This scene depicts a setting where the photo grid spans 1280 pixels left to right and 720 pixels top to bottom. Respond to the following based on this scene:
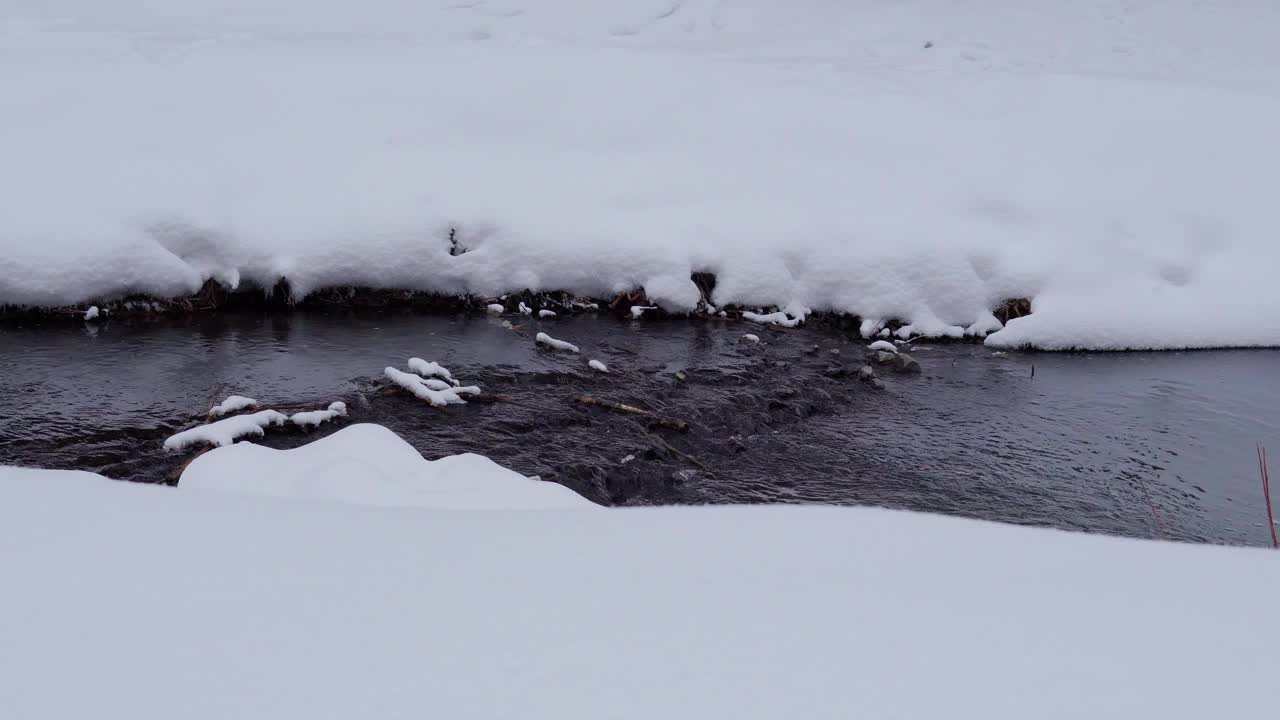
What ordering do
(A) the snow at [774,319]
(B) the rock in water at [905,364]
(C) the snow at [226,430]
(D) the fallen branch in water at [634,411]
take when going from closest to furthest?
(C) the snow at [226,430]
(D) the fallen branch in water at [634,411]
(B) the rock in water at [905,364]
(A) the snow at [774,319]

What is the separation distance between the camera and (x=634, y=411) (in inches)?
243

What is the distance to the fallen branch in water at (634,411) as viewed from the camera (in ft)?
19.9

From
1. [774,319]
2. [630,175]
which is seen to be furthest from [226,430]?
[630,175]

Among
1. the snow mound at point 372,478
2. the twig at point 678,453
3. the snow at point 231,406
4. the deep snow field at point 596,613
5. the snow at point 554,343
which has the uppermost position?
the deep snow field at point 596,613

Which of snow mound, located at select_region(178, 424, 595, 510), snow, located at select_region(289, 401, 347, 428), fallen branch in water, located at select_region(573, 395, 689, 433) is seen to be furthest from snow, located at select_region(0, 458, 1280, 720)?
fallen branch in water, located at select_region(573, 395, 689, 433)

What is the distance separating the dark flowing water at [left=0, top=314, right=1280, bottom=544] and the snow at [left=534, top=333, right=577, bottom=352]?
0.15 meters

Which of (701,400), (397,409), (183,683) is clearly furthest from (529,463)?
(183,683)

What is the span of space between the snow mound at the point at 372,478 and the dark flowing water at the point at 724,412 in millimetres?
1477

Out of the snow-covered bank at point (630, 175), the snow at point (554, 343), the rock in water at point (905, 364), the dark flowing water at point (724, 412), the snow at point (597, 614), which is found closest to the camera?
the snow at point (597, 614)

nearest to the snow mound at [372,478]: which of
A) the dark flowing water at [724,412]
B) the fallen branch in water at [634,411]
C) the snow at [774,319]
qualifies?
the dark flowing water at [724,412]

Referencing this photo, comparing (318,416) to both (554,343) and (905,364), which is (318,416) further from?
(905,364)

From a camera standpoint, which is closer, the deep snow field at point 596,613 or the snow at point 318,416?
the deep snow field at point 596,613

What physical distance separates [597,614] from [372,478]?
1.86 meters

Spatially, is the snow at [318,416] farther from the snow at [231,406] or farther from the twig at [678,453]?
the twig at [678,453]
